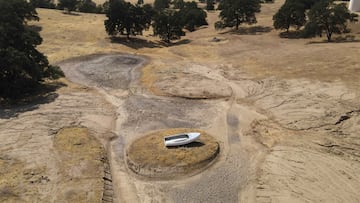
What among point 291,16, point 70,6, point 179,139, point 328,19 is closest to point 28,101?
point 179,139

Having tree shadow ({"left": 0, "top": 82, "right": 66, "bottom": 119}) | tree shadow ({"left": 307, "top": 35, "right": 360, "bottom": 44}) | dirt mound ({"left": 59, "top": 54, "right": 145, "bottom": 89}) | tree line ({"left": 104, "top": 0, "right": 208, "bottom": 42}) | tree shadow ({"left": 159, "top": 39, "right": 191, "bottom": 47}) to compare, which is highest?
tree line ({"left": 104, "top": 0, "right": 208, "bottom": 42})

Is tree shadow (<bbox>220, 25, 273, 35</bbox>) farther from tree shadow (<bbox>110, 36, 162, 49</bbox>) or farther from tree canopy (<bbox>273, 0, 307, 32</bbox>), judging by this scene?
tree shadow (<bbox>110, 36, 162, 49</bbox>)

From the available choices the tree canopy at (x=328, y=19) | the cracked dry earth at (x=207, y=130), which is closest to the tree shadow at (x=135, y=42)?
the cracked dry earth at (x=207, y=130)

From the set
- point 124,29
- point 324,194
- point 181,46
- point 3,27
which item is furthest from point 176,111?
point 124,29

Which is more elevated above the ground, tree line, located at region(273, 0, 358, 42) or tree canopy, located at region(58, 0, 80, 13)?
tree canopy, located at region(58, 0, 80, 13)

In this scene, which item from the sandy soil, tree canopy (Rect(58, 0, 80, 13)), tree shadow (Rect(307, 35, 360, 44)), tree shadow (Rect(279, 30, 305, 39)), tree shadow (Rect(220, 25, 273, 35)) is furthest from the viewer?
tree canopy (Rect(58, 0, 80, 13))

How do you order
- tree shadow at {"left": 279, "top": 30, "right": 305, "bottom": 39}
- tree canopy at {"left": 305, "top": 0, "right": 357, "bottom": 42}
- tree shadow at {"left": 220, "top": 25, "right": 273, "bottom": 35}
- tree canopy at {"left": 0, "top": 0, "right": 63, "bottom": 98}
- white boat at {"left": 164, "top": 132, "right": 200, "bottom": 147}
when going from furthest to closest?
1. tree shadow at {"left": 220, "top": 25, "right": 273, "bottom": 35}
2. tree shadow at {"left": 279, "top": 30, "right": 305, "bottom": 39}
3. tree canopy at {"left": 305, "top": 0, "right": 357, "bottom": 42}
4. tree canopy at {"left": 0, "top": 0, "right": 63, "bottom": 98}
5. white boat at {"left": 164, "top": 132, "right": 200, "bottom": 147}

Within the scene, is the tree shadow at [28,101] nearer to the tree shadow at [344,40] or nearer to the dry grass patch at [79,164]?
the dry grass patch at [79,164]

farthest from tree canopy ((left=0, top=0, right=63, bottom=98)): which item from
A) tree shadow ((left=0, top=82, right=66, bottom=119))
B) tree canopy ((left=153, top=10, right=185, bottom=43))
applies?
tree canopy ((left=153, top=10, right=185, bottom=43))
